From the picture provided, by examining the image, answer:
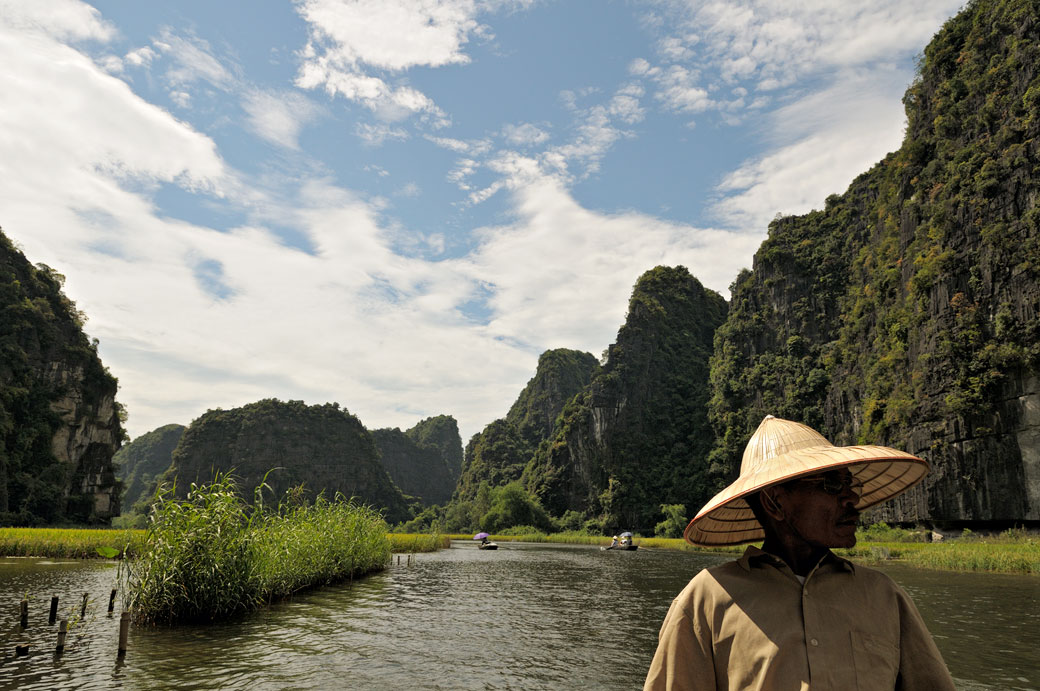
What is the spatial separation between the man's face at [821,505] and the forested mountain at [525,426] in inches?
4854

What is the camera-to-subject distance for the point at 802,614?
6.48 ft

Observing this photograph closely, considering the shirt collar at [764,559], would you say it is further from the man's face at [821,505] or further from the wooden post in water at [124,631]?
the wooden post in water at [124,631]

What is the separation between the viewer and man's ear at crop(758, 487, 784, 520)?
2.24 meters

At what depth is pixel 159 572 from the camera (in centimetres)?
1133

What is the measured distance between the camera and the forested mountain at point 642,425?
87.4m

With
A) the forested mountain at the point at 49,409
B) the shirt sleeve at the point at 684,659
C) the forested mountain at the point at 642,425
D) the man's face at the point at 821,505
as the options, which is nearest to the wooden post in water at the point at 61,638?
the shirt sleeve at the point at 684,659

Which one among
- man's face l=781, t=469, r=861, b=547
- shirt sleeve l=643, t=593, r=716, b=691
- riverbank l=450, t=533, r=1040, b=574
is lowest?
riverbank l=450, t=533, r=1040, b=574

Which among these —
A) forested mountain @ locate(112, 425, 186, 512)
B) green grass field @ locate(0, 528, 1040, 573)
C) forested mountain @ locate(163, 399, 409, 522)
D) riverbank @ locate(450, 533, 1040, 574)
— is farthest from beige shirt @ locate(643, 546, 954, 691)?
forested mountain @ locate(112, 425, 186, 512)

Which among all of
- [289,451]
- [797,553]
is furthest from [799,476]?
[289,451]

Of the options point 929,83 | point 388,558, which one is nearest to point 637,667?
point 388,558

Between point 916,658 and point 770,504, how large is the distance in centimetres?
63

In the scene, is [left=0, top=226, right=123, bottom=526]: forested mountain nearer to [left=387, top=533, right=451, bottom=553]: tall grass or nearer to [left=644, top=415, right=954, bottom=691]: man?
[left=387, top=533, right=451, bottom=553]: tall grass

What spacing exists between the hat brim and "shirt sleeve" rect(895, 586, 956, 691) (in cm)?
45

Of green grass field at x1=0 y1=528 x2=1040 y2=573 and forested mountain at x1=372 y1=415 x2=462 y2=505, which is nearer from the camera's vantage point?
green grass field at x1=0 y1=528 x2=1040 y2=573
